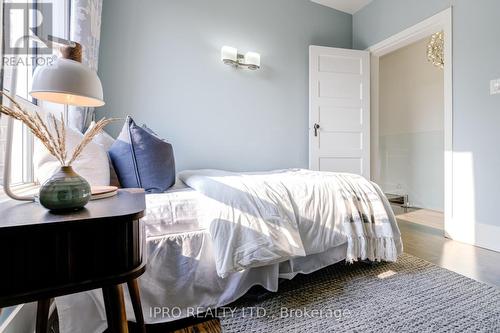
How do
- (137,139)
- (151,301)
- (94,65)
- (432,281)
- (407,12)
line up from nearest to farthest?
(151,301) < (137,139) < (432,281) < (94,65) < (407,12)

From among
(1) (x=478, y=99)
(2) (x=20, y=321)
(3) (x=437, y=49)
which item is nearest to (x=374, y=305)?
(2) (x=20, y=321)

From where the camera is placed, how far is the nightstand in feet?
1.74

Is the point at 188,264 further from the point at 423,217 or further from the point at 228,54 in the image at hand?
the point at 423,217

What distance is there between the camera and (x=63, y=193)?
0.68 meters

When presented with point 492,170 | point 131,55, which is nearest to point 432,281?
point 492,170

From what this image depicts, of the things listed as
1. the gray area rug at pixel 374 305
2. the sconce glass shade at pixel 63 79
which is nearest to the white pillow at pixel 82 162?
the sconce glass shade at pixel 63 79

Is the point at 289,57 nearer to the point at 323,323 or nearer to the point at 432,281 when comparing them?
the point at 432,281

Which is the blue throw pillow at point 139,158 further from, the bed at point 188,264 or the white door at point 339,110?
the white door at point 339,110

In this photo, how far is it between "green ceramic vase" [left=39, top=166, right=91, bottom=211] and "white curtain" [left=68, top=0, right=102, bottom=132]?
1.43 meters

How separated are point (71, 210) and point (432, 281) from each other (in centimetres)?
203

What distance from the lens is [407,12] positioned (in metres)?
2.99

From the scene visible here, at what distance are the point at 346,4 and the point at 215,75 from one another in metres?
2.21

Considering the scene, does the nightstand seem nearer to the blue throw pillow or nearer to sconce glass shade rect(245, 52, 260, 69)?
the blue throw pillow

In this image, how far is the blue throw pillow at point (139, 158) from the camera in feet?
4.62
